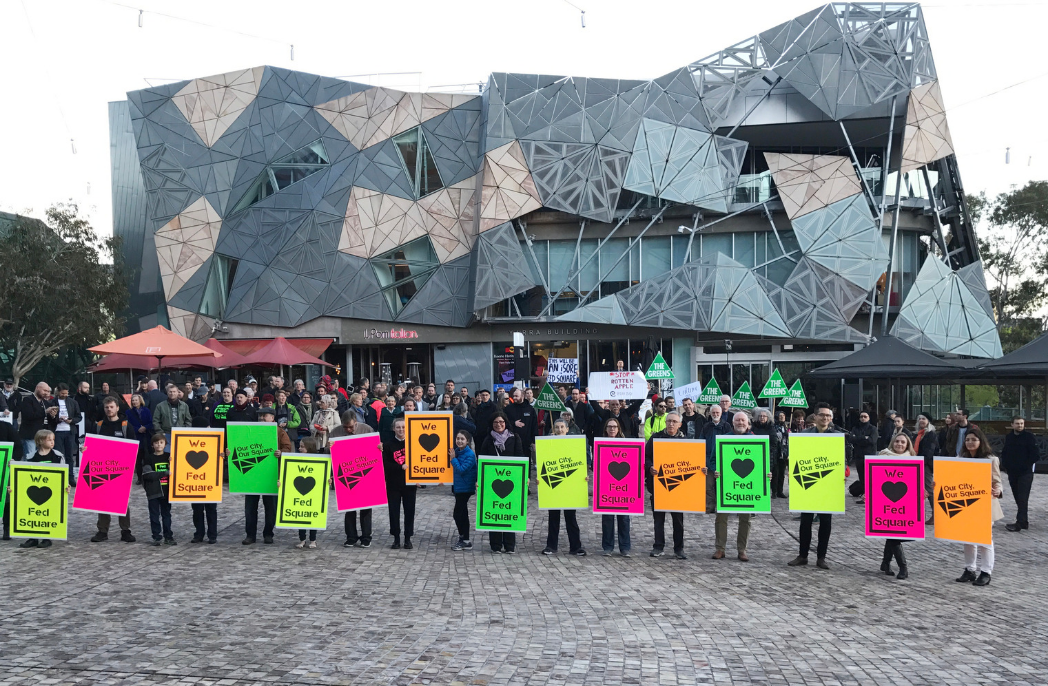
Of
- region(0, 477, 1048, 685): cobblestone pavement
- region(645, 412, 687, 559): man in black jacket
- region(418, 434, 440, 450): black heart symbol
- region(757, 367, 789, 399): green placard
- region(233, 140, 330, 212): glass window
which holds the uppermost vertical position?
region(233, 140, 330, 212): glass window

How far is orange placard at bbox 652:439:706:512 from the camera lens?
35.8ft

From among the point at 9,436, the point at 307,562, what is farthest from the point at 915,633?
the point at 9,436

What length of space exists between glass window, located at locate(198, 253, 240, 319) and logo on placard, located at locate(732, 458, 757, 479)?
27.9 metres

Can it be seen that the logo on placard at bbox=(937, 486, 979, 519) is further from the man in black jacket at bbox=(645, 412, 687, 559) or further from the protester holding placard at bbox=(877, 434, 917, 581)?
the man in black jacket at bbox=(645, 412, 687, 559)

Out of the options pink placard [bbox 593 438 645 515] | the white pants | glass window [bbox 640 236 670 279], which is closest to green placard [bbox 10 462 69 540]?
pink placard [bbox 593 438 645 515]

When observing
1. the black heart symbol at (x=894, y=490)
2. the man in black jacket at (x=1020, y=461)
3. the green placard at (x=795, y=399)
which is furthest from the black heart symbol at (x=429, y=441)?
the green placard at (x=795, y=399)

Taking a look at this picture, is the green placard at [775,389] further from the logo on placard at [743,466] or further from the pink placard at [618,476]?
the pink placard at [618,476]

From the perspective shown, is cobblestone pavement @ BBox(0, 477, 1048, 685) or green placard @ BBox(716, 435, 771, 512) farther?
green placard @ BBox(716, 435, 771, 512)

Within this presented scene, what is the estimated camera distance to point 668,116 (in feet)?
105

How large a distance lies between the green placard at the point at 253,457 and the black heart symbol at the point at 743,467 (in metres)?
5.90

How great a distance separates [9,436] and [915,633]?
452 inches

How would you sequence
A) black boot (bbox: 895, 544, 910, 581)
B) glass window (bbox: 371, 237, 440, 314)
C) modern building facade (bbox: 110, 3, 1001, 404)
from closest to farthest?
1. black boot (bbox: 895, 544, 910, 581)
2. modern building facade (bbox: 110, 3, 1001, 404)
3. glass window (bbox: 371, 237, 440, 314)

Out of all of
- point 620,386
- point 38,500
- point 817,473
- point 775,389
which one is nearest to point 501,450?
point 817,473

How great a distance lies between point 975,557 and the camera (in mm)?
9836
